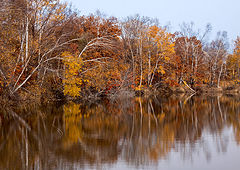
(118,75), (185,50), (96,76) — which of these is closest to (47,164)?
(96,76)

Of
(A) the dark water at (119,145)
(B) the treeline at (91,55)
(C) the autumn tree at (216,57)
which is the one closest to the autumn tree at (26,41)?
(B) the treeline at (91,55)

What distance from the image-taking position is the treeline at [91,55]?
24.8m

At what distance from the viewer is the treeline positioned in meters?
24.8

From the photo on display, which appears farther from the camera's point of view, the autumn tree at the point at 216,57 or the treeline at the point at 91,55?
the autumn tree at the point at 216,57

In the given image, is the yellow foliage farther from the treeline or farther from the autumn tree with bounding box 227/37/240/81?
the autumn tree with bounding box 227/37/240/81

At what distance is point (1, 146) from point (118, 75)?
2577cm

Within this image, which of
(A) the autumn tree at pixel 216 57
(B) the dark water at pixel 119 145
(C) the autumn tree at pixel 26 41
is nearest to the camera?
(B) the dark water at pixel 119 145

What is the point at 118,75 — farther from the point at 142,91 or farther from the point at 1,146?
the point at 1,146

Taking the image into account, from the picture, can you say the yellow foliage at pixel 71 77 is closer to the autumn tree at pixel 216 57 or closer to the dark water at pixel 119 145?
the dark water at pixel 119 145

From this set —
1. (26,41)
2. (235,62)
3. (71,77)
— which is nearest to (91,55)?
(71,77)

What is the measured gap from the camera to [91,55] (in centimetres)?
3947

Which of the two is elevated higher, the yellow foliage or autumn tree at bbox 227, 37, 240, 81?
autumn tree at bbox 227, 37, 240, 81

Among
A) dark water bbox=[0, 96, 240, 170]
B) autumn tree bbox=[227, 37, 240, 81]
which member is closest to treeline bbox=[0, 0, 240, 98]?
autumn tree bbox=[227, 37, 240, 81]

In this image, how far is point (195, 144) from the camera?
10.6 m
